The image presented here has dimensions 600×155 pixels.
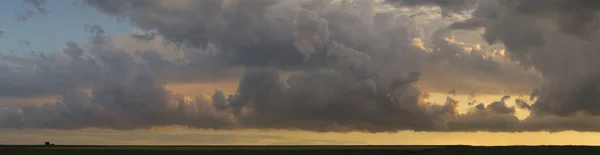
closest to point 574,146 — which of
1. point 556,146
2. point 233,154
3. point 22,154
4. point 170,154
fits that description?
point 556,146

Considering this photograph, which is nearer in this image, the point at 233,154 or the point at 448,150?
the point at 448,150

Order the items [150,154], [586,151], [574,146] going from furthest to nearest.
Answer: [150,154] → [574,146] → [586,151]

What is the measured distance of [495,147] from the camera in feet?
490

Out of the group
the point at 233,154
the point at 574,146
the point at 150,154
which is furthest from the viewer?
the point at 150,154

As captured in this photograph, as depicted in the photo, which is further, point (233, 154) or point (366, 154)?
point (233, 154)

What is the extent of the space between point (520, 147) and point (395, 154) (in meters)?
27.0

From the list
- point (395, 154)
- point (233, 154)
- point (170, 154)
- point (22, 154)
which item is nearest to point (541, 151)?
point (395, 154)

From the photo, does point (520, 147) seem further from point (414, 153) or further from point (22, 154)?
→ point (22, 154)

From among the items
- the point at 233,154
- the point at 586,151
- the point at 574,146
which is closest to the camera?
the point at 586,151

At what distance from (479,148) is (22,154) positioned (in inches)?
3841

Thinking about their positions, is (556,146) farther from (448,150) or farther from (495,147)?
(448,150)

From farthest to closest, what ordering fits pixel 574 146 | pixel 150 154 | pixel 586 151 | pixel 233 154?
pixel 150 154 → pixel 233 154 → pixel 574 146 → pixel 586 151

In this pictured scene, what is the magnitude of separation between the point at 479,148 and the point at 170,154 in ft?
237

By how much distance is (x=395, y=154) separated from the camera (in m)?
142
